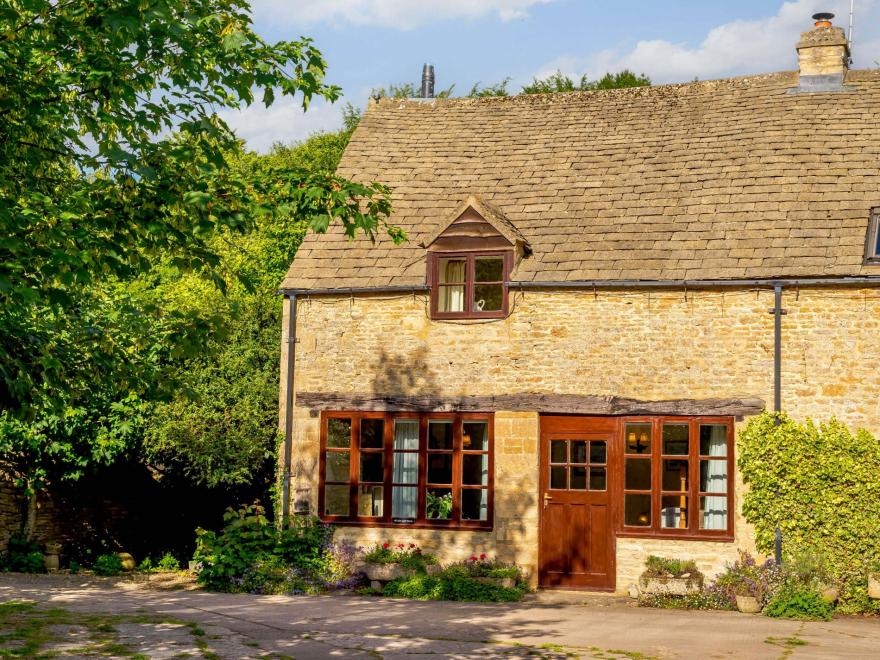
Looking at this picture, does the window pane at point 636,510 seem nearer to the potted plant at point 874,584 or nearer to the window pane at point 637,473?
the window pane at point 637,473

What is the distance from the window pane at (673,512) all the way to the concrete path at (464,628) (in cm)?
140

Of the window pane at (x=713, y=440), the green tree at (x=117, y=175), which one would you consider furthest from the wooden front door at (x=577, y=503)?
the green tree at (x=117, y=175)

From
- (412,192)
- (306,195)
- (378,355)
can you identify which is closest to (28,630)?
(306,195)

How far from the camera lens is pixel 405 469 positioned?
17734 mm

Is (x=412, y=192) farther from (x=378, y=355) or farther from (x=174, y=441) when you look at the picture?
(x=174, y=441)

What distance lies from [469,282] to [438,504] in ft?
11.4

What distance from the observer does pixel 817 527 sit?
15.6 m

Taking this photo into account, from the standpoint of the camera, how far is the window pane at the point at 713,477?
16.4m

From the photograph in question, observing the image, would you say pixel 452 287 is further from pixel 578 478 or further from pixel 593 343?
pixel 578 478

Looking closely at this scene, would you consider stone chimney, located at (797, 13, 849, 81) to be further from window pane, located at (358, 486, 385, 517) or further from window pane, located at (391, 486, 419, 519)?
window pane, located at (358, 486, 385, 517)

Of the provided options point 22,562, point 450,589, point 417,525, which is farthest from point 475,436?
point 22,562

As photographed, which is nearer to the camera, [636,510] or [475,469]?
[636,510]

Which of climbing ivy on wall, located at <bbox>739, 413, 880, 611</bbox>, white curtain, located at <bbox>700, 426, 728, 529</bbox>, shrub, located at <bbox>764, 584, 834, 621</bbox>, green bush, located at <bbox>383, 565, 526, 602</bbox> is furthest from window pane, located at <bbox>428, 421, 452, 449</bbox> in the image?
shrub, located at <bbox>764, 584, 834, 621</bbox>

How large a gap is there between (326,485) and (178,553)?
6.18 metres
